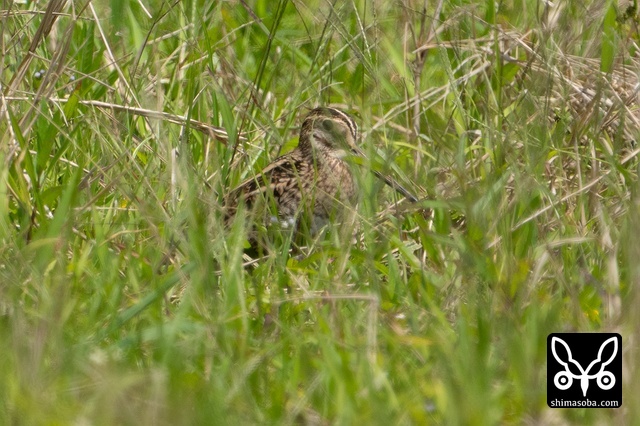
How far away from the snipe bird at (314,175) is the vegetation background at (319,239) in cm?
12

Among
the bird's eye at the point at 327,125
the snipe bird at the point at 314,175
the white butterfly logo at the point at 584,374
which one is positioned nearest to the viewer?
the white butterfly logo at the point at 584,374

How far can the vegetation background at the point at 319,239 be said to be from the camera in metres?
3.17

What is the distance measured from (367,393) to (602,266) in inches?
53.8

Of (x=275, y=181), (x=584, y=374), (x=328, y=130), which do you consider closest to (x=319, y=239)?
(x=275, y=181)

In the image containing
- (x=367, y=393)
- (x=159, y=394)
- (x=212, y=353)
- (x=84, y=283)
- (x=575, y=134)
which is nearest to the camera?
(x=159, y=394)

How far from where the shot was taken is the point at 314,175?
5035 millimetres

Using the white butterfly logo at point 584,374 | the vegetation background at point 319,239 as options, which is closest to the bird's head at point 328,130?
the vegetation background at point 319,239

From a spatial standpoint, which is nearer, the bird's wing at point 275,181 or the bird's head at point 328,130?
the bird's wing at point 275,181

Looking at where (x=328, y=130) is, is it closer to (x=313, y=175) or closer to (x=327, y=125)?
(x=327, y=125)

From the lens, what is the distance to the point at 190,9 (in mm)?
6246

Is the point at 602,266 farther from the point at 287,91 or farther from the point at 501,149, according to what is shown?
the point at 287,91

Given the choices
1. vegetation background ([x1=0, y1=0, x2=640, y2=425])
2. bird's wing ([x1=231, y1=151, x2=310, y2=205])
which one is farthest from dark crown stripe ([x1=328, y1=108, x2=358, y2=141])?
bird's wing ([x1=231, y1=151, x2=310, y2=205])

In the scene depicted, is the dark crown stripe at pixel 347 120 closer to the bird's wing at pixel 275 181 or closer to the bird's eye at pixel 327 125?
Result: the bird's eye at pixel 327 125

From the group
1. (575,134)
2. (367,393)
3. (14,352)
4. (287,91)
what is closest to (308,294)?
(367,393)
